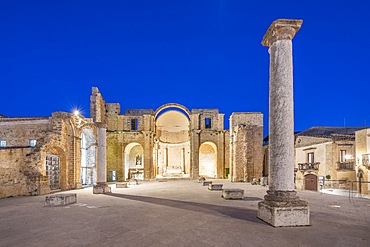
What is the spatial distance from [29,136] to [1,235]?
46.4 feet

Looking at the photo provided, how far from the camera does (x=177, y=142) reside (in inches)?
1273

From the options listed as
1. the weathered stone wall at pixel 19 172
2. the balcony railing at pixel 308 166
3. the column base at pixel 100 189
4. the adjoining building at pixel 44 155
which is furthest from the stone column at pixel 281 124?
the balcony railing at pixel 308 166

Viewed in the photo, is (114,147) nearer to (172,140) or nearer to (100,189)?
(172,140)

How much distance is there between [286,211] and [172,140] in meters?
27.3

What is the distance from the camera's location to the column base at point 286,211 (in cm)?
564

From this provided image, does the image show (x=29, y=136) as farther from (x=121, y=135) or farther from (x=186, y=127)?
(x=186, y=127)

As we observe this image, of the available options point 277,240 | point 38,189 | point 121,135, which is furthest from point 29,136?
point 277,240

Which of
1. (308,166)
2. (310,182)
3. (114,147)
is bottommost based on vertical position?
(310,182)

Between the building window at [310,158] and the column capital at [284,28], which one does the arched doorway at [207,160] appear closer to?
the building window at [310,158]

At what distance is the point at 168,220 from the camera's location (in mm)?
6492

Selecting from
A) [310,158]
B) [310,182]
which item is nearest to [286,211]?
[310,182]

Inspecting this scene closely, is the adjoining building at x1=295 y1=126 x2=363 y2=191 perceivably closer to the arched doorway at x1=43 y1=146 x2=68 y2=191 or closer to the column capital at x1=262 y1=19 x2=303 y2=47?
the column capital at x1=262 y1=19 x2=303 y2=47

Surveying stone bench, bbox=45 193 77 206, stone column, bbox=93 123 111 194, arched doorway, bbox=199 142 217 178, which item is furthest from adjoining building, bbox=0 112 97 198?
arched doorway, bbox=199 142 217 178

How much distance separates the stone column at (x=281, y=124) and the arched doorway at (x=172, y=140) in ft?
80.7
